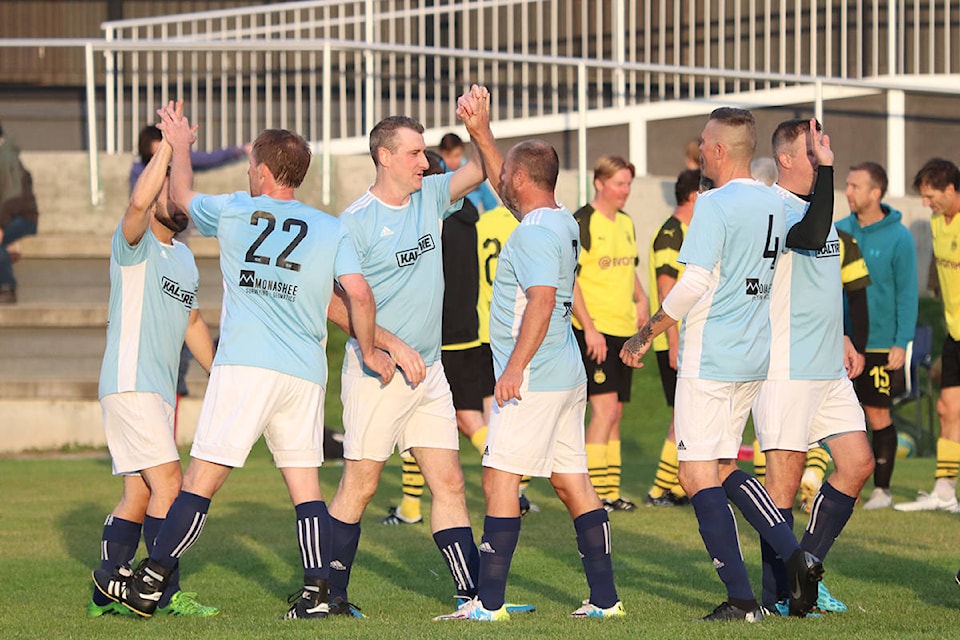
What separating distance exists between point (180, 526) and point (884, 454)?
6007mm

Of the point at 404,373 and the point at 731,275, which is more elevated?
the point at 731,275

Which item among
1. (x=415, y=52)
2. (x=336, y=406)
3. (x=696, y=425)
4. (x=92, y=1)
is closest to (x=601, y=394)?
(x=696, y=425)

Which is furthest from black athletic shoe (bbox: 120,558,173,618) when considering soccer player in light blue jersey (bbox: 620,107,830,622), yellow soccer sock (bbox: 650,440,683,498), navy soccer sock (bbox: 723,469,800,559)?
yellow soccer sock (bbox: 650,440,683,498)

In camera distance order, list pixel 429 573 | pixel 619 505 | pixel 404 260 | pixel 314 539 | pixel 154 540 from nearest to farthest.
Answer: pixel 314 539 → pixel 154 540 → pixel 404 260 → pixel 429 573 → pixel 619 505

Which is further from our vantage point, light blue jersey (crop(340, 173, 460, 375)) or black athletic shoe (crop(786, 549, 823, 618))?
light blue jersey (crop(340, 173, 460, 375))

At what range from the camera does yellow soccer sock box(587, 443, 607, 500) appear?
10.6 metres

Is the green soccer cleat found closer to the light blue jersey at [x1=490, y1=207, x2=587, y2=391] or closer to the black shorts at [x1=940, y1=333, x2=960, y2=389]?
the light blue jersey at [x1=490, y1=207, x2=587, y2=391]

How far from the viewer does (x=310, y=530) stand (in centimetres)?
673

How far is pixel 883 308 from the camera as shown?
11047mm

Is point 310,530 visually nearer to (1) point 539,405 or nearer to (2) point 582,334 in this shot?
(1) point 539,405

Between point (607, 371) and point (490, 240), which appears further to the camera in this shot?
point (490, 240)

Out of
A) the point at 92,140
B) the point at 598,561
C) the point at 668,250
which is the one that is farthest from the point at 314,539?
the point at 92,140

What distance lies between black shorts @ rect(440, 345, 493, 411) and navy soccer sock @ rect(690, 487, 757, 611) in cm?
383

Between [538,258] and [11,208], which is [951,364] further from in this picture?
[11,208]
